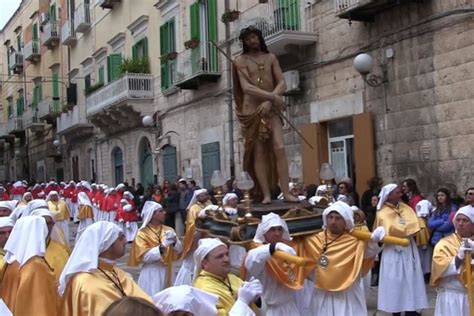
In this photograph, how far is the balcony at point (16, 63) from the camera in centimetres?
4416

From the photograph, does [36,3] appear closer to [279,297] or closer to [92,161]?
[92,161]

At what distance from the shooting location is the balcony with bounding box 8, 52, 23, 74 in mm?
44156

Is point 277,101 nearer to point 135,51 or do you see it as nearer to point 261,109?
point 261,109

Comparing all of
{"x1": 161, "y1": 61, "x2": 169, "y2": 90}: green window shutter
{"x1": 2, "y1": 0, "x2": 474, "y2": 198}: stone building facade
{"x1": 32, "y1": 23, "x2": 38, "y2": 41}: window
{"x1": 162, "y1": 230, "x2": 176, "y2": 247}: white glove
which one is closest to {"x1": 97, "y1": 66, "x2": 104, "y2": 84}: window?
{"x1": 2, "y1": 0, "x2": 474, "y2": 198}: stone building facade

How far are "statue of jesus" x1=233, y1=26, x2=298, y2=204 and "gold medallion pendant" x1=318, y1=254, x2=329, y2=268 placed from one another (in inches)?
55.3

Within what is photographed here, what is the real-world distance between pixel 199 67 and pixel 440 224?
11199 mm

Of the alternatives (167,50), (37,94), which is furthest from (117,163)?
(37,94)

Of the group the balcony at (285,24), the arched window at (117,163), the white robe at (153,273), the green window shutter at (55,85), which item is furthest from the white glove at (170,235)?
the green window shutter at (55,85)

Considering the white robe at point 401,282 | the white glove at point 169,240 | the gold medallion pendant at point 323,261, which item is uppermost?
the white glove at point 169,240

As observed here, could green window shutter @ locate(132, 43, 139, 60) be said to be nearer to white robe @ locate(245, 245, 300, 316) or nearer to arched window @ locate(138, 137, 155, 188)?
arched window @ locate(138, 137, 155, 188)

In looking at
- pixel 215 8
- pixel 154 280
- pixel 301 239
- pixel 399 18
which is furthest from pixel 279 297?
pixel 215 8

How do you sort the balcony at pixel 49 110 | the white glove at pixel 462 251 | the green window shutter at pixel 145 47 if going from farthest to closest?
the balcony at pixel 49 110, the green window shutter at pixel 145 47, the white glove at pixel 462 251

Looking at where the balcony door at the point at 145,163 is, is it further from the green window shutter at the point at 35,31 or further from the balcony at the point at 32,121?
the green window shutter at the point at 35,31

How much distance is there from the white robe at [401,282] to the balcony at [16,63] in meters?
39.8
